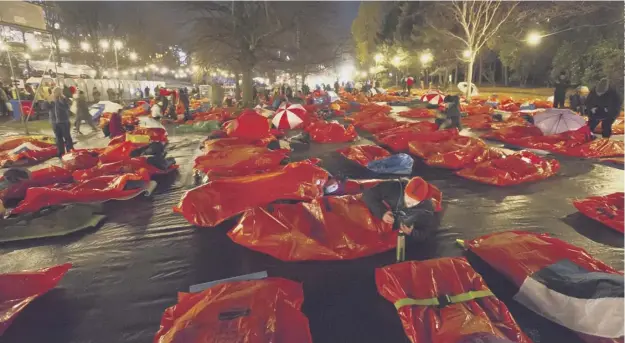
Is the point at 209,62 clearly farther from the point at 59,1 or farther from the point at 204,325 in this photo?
the point at 59,1

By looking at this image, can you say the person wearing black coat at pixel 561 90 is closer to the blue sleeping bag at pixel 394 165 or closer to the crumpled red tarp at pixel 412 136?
the crumpled red tarp at pixel 412 136

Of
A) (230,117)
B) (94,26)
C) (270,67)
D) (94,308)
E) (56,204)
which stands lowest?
(94,308)

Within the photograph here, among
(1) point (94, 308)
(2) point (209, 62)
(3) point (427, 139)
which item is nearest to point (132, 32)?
(2) point (209, 62)

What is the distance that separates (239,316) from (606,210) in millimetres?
4323

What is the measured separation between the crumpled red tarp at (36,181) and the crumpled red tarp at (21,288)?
9.90ft

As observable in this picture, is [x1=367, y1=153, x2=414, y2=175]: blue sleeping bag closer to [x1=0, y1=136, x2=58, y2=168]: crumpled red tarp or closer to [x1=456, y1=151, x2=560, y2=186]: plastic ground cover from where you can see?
[x1=456, y1=151, x2=560, y2=186]: plastic ground cover

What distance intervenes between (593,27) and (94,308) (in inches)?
847

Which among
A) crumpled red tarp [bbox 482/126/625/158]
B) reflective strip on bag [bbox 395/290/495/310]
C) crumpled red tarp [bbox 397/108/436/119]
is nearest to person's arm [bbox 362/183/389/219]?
reflective strip on bag [bbox 395/290/495/310]

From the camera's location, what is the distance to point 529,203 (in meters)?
4.66

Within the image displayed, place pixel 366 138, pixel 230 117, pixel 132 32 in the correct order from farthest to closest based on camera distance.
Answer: pixel 132 32
pixel 230 117
pixel 366 138

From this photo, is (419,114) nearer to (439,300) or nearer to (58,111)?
(58,111)

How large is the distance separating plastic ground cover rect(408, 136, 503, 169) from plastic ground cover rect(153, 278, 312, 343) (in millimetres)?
4652

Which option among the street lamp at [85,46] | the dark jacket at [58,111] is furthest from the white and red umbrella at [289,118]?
the street lamp at [85,46]

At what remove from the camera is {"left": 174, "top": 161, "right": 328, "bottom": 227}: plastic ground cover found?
13.7 feet
